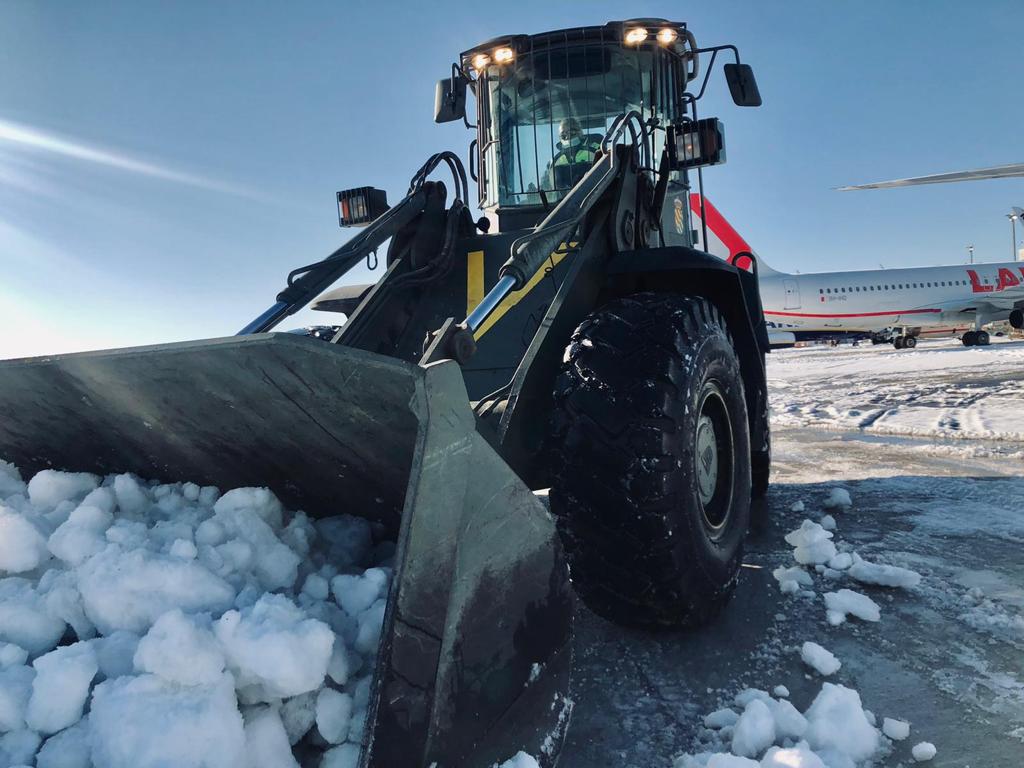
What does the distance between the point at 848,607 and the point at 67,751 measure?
258 cm

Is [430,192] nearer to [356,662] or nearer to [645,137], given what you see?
[645,137]

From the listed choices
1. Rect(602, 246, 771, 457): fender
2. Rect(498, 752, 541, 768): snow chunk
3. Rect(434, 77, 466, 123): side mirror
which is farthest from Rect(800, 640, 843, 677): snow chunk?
Rect(434, 77, 466, 123): side mirror

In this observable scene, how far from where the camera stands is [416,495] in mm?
1466

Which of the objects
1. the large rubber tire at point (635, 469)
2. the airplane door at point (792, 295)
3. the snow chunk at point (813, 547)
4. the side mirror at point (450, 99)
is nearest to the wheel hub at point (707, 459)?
the large rubber tire at point (635, 469)

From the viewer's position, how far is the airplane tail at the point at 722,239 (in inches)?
187

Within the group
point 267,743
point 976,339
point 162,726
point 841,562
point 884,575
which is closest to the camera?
point 162,726

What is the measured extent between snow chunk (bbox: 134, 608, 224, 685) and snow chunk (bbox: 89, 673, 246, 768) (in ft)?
0.06

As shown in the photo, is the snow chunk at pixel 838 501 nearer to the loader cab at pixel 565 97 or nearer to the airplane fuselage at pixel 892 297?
the loader cab at pixel 565 97

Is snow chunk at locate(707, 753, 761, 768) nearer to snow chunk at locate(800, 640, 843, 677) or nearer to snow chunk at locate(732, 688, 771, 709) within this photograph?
snow chunk at locate(732, 688, 771, 709)

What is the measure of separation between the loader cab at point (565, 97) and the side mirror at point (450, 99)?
17 centimetres

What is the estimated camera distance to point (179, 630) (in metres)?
1.41

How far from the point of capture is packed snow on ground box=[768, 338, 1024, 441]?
26.0ft

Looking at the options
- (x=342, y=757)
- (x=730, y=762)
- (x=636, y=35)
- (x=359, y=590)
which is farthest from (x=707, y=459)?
(x=636, y=35)

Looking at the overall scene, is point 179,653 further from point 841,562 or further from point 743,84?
point 743,84
